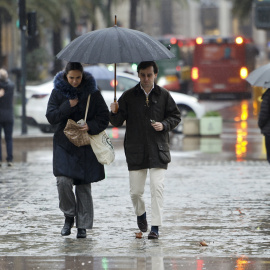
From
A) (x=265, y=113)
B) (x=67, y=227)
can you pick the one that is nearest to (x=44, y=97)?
(x=265, y=113)

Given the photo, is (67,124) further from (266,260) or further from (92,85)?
(266,260)

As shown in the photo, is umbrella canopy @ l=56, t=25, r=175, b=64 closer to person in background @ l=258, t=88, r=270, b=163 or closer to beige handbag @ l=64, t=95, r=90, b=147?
beige handbag @ l=64, t=95, r=90, b=147

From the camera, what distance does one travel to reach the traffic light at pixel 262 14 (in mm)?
17344

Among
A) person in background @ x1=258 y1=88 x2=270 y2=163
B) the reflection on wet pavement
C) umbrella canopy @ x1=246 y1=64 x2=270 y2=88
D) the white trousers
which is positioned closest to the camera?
the reflection on wet pavement

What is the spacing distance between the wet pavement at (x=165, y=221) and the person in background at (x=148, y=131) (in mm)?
491

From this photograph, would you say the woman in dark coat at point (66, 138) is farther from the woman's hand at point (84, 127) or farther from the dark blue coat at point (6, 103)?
the dark blue coat at point (6, 103)

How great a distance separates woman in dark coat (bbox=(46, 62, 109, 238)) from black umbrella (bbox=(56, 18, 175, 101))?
20 cm

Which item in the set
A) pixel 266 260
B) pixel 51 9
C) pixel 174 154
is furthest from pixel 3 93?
pixel 51 9

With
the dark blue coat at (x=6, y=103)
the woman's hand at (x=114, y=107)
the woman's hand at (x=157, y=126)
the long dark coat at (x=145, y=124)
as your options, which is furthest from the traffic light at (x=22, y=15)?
the woman's hand at (x=157, y=126)

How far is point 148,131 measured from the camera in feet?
28.5

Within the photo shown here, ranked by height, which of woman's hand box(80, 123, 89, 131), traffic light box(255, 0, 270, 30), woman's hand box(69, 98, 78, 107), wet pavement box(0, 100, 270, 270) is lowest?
wet pavement box(0, 100, 270, 270)

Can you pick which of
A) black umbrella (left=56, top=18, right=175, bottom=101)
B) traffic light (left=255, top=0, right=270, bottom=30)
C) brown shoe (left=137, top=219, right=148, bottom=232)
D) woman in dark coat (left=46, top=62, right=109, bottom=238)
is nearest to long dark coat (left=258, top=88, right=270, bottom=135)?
black umbrella (left=56, top=18, right=175, bottom=101)

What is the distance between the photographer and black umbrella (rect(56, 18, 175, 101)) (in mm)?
8414

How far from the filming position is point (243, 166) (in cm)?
1537
